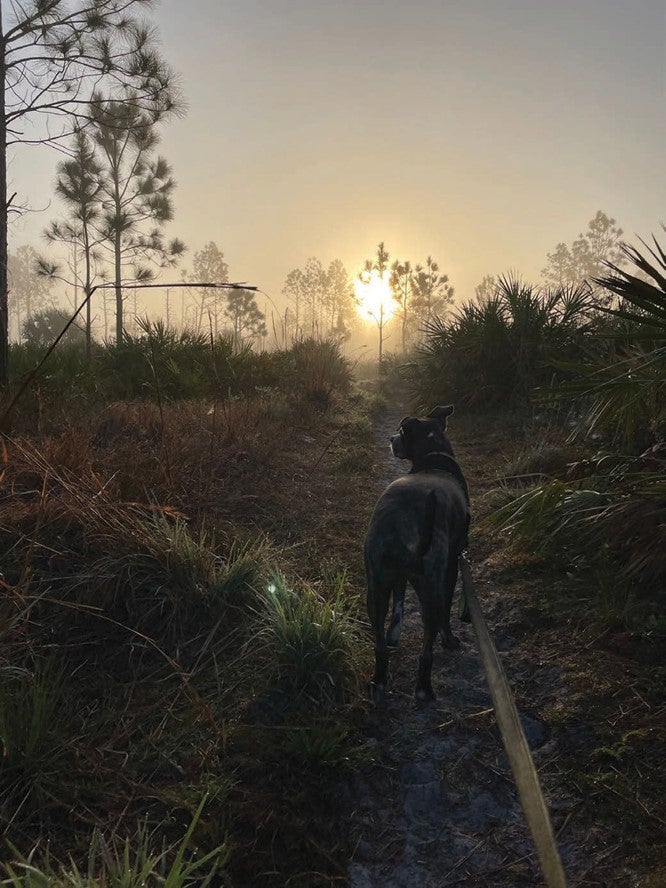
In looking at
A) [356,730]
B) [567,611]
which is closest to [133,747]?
[356,730]

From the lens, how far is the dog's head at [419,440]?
296 centimetres

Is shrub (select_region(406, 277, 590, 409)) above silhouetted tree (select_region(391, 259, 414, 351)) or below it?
below

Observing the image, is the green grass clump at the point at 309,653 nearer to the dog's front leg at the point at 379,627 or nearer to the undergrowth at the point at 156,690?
the undergrowth at the point at 156,690

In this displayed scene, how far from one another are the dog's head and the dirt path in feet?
3.84

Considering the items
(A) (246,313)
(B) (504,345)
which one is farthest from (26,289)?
(B) (504,345)

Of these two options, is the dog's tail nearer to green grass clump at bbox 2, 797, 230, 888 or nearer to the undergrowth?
the undergrowth

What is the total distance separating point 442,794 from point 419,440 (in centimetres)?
173

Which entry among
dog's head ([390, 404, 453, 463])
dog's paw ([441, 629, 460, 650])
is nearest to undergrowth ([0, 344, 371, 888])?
dog's paw ([441, 629, 460, 650])

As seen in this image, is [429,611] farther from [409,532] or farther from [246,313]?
[246,313]

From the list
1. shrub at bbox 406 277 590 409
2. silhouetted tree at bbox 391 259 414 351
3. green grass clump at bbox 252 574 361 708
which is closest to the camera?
green grass clump at bbox 252 574 361 708

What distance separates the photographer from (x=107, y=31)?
8.30 meters

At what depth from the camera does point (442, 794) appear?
1.94 meters

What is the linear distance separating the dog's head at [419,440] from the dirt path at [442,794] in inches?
46.1

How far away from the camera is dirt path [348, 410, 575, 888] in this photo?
165 centimetres
